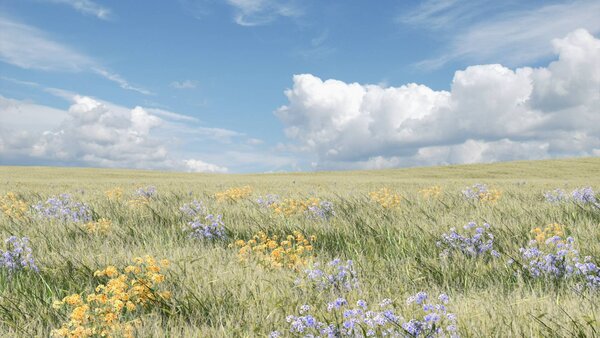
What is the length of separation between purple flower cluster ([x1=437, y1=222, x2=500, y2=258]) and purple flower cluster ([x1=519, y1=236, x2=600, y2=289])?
444 millimetres

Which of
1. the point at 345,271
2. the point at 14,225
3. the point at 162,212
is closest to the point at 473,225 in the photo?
the point at 345,271

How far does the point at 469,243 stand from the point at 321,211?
2946mm

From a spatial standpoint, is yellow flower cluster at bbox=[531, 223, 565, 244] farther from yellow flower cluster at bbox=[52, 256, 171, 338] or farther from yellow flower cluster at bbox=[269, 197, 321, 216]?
yellow flower cluster at bbox=[52, 256, 171, 338]

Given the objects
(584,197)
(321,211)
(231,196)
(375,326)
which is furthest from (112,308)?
(584,197)

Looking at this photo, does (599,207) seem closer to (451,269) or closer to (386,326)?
(451,269)

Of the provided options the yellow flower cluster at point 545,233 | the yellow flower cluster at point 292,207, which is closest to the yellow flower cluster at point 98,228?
the yellow flower cluster at point 292,207

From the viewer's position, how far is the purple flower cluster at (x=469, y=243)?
529 centimetres

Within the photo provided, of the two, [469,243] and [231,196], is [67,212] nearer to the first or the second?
[231,196]

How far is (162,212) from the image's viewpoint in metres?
8.22

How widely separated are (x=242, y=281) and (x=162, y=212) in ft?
15.3

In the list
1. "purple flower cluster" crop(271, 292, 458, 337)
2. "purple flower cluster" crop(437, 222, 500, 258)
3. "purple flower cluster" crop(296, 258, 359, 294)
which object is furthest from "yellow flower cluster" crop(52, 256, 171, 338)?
"purple flower cluster" crop(437, 222, 500, 258)

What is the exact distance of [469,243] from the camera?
5469mm

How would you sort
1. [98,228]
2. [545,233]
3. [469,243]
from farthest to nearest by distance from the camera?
[98,228]
[545,233]
[469,243]

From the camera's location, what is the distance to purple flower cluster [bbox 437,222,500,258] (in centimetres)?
529
